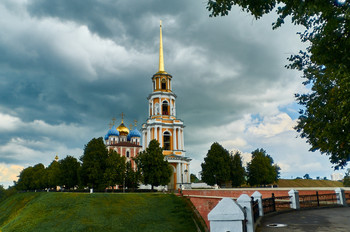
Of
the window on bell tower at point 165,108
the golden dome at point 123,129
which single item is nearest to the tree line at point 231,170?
the window on bell tower at point 165,108

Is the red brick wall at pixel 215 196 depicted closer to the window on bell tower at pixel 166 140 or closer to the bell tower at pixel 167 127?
the bell tower at pixel 167 127

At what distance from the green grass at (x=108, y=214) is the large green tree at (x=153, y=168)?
6.40 metres

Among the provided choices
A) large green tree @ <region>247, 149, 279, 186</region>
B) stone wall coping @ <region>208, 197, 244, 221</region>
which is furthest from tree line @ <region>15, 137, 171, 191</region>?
stone wall coping @ <region>208, 197, 244, 221</region>

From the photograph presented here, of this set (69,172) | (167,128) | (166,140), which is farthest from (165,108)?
(69,172)

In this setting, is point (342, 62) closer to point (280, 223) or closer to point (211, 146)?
point (280, 223)

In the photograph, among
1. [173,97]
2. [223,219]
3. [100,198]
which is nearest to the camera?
[223,219]

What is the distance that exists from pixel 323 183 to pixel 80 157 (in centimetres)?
7600

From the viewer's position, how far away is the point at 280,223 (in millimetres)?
11398

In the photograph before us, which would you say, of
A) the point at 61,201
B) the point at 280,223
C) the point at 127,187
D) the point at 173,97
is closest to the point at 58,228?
the point at 61,201

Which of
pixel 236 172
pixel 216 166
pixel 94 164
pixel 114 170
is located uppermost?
pixel 94 164

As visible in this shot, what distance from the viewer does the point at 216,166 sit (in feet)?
159

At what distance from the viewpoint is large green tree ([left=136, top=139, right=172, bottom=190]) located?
39.6 m

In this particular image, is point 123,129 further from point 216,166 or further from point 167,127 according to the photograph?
point 216,166

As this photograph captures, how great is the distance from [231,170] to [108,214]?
30.0 m
